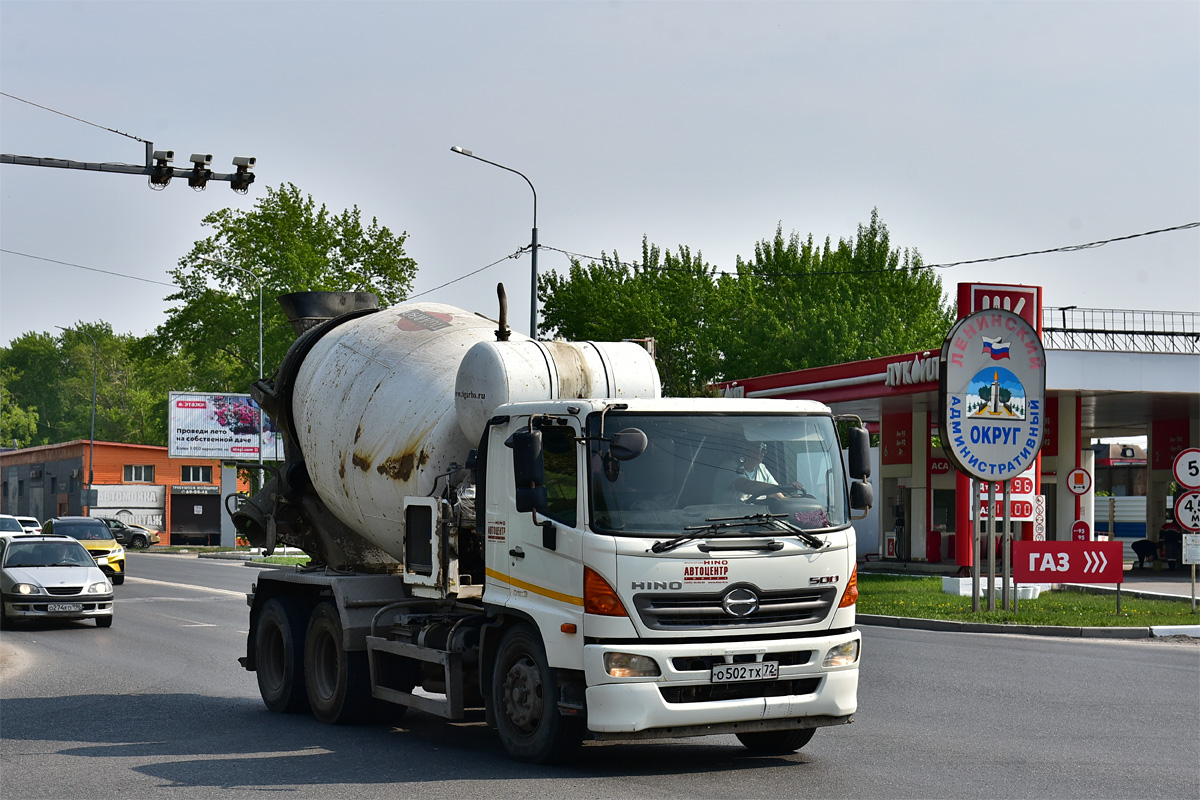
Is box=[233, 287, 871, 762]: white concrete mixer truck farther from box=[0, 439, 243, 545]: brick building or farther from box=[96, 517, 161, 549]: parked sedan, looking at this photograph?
box=[0, 439, 243, 545]: brick building

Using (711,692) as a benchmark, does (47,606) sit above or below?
below

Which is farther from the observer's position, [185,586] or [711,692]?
[185,586]

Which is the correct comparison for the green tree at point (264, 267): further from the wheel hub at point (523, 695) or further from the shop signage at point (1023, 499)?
the wheel hub at point (523, 695)

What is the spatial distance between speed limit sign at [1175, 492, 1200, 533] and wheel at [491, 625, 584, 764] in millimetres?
16479

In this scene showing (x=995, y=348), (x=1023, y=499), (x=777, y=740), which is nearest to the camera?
(x=777, y=740)

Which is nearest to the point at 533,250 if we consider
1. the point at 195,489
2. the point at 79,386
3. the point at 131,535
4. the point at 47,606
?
the point at 47,606

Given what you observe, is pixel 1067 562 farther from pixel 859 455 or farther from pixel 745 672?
pixel 745 672

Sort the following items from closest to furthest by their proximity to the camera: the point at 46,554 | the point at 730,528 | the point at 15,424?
the point at 730,528 < the point at 46,554 < the point at 15,424

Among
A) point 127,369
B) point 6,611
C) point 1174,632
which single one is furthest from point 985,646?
point 127,369

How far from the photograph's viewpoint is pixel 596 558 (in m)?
8.70

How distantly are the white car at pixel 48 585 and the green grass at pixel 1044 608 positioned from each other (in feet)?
40.9

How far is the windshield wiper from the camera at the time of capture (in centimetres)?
868

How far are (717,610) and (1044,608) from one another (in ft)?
55.4

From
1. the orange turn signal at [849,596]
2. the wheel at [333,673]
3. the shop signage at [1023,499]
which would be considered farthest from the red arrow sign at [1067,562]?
the orange turn signal at [849,596]
